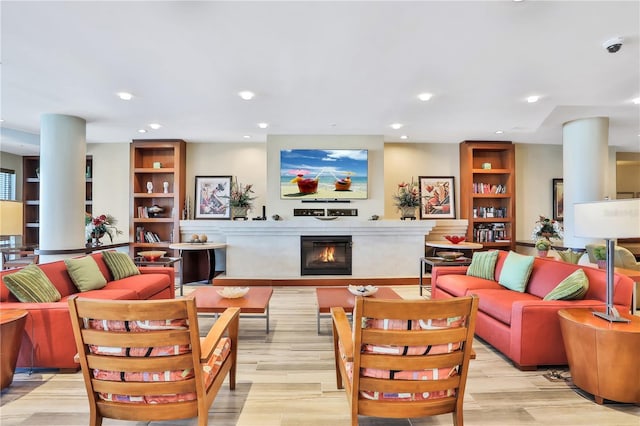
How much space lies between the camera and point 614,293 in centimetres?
249

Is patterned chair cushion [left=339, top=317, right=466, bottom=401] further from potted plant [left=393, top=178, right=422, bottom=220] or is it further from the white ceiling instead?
potted plant [left=393, top=178, right=422, bottom=220]

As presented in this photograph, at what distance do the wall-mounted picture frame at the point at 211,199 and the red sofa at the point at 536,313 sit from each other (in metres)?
4.84

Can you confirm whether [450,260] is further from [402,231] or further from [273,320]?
[273,320]

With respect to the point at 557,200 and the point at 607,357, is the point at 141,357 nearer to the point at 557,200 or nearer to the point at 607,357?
the point at 607,357

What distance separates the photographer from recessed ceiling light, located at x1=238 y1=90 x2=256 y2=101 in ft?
12.1

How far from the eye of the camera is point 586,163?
4.69 metres

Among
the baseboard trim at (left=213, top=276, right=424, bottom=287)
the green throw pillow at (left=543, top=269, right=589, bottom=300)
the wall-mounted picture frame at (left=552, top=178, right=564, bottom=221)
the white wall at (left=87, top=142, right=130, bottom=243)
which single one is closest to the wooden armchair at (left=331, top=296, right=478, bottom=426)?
the green throw pillow at (left=543, top=269, right=589, bottom=300)

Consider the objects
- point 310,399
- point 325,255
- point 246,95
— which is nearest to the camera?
point 310,399

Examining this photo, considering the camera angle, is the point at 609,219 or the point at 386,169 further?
the point at 386,169

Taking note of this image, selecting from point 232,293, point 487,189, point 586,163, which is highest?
point 586,163

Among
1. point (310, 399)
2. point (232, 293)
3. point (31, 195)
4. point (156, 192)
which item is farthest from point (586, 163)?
point (31, 195)

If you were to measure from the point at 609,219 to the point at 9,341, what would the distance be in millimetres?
4175

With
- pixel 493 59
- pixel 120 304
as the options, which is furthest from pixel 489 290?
pixel 120 304

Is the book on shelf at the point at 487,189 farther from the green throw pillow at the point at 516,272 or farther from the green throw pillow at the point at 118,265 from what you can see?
the green throw pillow at the point at 118,265
